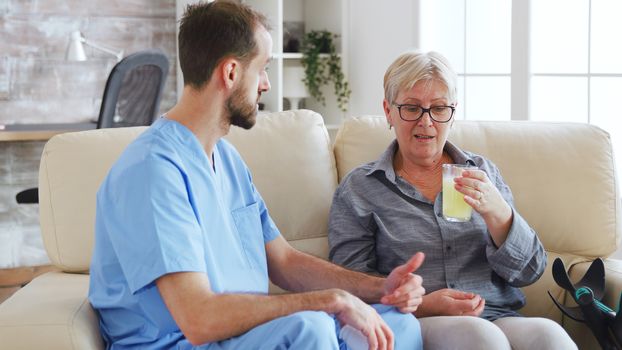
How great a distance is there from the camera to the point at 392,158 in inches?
92.3

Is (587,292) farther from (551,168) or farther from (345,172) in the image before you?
(345,172)

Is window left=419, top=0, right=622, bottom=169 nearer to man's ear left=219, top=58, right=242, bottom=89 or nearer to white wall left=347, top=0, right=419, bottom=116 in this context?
white wall left=347, top=0, right=419, bottom=116

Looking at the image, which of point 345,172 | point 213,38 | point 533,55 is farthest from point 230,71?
point 533,55

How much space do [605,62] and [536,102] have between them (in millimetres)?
438

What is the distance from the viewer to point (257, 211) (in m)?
2.08

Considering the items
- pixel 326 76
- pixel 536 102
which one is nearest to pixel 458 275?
pixel 536 102

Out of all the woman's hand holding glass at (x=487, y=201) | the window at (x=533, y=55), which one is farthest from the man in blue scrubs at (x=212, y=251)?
the window at (x=533, y=55)

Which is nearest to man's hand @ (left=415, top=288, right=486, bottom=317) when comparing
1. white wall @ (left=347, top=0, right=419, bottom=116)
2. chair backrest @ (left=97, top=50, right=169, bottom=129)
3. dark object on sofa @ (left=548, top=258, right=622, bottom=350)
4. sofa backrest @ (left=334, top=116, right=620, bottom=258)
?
dark object on sofa @ (left=548, top=258, right=622, bottom=350)

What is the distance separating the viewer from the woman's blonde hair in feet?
7.36

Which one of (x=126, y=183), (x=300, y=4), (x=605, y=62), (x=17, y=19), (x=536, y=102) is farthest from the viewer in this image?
(x=300, y=4)

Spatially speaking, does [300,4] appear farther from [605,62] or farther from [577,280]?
[577,280]

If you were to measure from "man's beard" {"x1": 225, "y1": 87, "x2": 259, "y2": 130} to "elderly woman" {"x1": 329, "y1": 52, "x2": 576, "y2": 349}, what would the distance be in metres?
0.49

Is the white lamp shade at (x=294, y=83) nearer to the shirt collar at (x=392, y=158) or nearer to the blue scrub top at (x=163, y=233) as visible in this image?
the shirt collar at (x=392, y=158)

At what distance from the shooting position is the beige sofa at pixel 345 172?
87.5 inches
